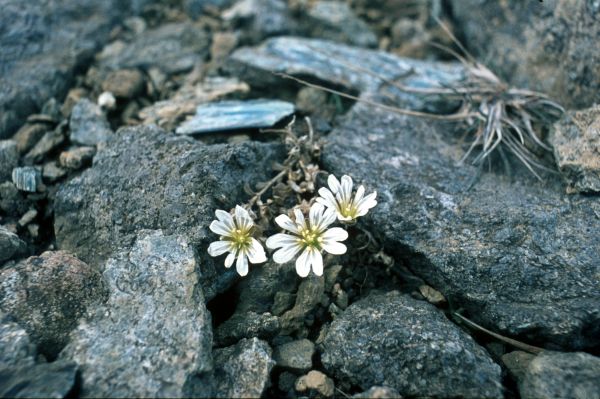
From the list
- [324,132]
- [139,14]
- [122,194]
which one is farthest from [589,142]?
[139,14]

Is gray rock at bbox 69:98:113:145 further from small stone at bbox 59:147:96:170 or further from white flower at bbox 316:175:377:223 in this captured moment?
white flower at bbox 316:175:377:223

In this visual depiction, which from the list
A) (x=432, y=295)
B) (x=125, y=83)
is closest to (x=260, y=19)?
(x=125, y=83)

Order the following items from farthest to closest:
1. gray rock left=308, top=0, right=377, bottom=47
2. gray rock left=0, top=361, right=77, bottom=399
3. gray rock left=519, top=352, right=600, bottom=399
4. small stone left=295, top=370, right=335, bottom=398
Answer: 1. gray rock left=308, top=0, right=377, bottom=47
2. small stone left=295, top=370, right=335, bottom=398
3. gray rock left=519, top=352, right=600, bottom=399
4. gray rock left=0, top=361, right=77, bottom=399

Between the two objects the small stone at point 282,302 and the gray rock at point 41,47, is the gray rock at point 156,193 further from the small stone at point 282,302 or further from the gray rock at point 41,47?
the gray rock at point 41,47

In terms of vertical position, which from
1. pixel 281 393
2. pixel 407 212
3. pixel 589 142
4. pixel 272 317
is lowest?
pixel 281 393

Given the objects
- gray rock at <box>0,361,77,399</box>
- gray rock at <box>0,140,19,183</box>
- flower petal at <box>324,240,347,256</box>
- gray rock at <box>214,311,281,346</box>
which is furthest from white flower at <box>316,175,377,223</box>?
gray rock at <box>0,140,19,183</box>

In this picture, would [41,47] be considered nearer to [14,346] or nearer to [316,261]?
[14,346]

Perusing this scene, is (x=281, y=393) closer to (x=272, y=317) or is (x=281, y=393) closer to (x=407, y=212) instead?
(x=272, y=317)
